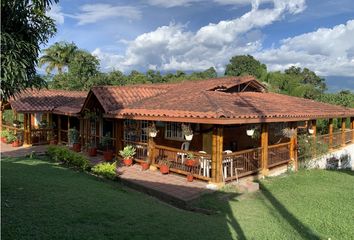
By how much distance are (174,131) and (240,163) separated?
3.84m

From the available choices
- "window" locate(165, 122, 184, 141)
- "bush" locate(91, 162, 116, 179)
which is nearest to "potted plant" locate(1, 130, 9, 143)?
"window" locate(165, 122, 184, 141)

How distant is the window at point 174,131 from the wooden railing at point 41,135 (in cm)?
930

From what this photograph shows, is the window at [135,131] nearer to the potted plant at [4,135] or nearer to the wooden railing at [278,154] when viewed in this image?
the wooden railing at [278,154]

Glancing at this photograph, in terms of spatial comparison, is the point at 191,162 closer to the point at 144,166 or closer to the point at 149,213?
the point at 144,166

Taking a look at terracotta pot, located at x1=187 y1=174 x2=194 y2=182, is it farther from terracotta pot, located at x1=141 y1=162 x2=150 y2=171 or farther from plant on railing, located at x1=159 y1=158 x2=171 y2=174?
terracotta pot, located at x1=141 y1=162 x2=150 y2=171

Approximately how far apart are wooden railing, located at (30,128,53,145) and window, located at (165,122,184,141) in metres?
9.30

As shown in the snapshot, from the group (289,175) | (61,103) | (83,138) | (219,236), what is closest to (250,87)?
(289,175)

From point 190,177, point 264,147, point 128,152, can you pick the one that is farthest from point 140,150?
point 264,147

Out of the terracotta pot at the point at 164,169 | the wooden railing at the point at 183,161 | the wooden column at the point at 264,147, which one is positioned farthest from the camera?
the wooden column at the point at 264,147

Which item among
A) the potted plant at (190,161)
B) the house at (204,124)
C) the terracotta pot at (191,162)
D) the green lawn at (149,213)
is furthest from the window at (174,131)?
the green lawn at (149,213)

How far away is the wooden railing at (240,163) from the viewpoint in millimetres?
12195

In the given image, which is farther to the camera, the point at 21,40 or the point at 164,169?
the point at 164,169

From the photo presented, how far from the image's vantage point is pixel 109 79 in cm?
4347

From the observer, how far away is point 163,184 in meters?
12.0
